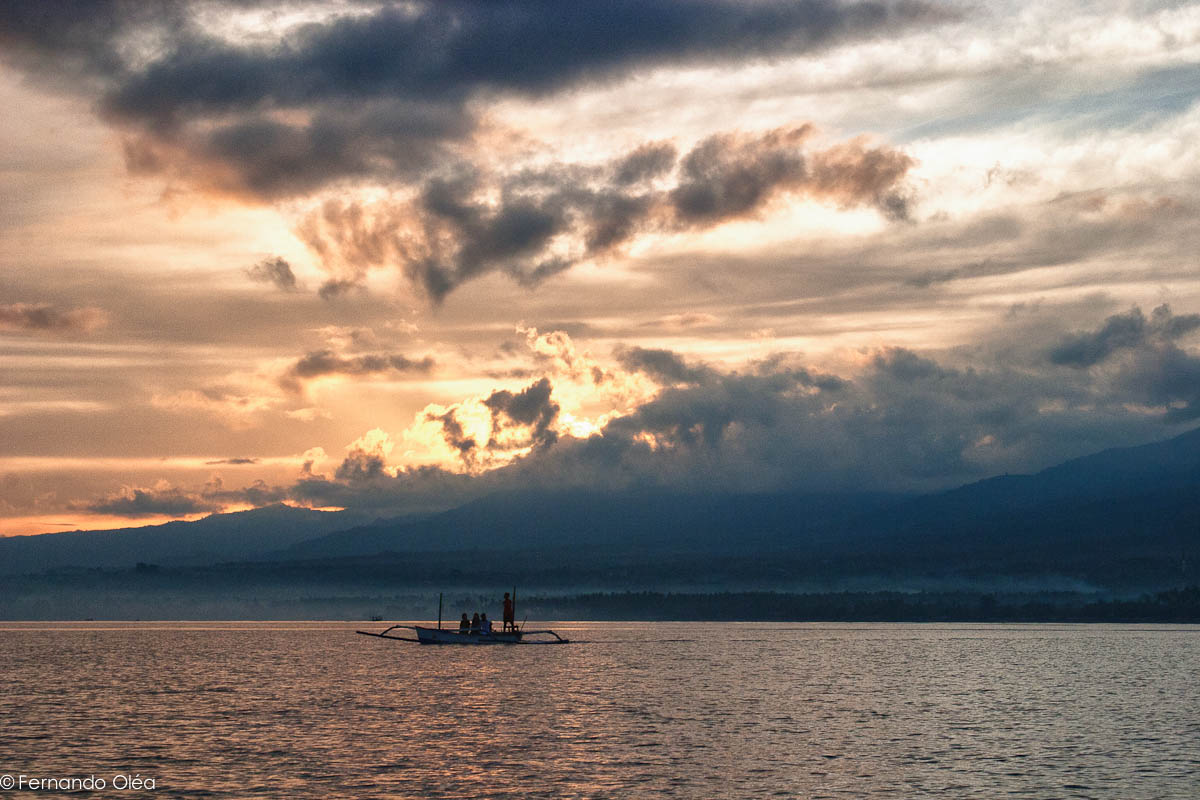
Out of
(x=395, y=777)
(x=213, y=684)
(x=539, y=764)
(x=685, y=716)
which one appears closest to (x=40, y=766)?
(x=395, y=777)

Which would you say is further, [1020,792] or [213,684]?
[213,684]

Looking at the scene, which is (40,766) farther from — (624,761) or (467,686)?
(467,686)

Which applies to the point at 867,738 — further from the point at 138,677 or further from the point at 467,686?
the point at 138,677

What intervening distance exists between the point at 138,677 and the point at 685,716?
9131 centimetres

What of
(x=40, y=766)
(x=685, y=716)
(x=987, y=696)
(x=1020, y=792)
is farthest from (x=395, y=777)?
(x=987, y=696)

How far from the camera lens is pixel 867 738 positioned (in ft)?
335

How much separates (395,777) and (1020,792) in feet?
121

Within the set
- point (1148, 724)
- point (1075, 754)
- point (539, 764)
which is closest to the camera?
point (539, 764)

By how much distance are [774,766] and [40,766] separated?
1824 inches

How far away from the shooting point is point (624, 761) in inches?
3433

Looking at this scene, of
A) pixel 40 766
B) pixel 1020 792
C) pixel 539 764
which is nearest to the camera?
pixel 1020 792

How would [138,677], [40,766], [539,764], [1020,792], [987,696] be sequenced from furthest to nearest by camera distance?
[138,677]
[987,696]
[539,764]
[40,766]
[1020,792]

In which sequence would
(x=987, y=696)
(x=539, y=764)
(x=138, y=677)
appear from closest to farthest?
(x=539, y=764) < (x=987, y=696) < (x=138, y=677)

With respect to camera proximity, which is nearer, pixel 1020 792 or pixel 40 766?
pixel 1020 792
